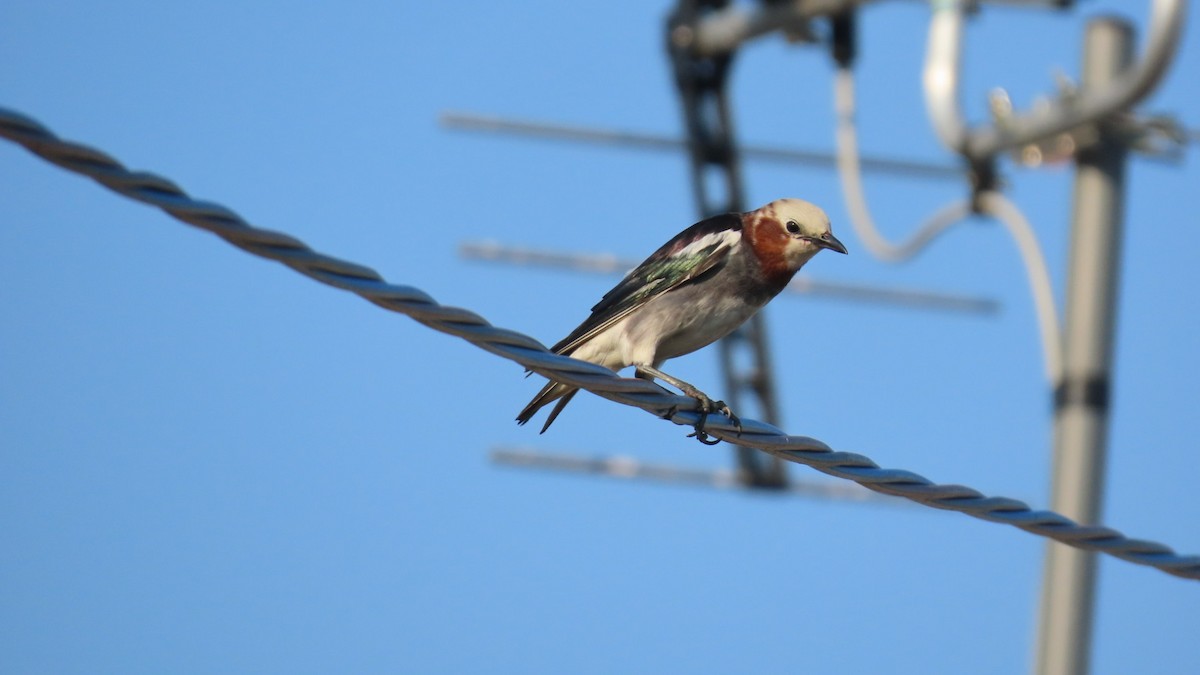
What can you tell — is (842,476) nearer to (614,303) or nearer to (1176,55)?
(614,303)

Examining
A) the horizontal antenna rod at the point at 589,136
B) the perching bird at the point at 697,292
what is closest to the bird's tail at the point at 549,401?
the perching bird at the point at 697,292

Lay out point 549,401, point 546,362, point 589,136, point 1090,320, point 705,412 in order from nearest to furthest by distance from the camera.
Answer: point 546,362
point 705,412
point 549,401
point 1090,320
point 589,136

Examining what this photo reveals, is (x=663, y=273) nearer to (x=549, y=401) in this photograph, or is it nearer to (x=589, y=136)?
(x=549, y=401)

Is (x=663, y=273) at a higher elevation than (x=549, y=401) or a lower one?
higher

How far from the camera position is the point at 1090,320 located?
11703mm

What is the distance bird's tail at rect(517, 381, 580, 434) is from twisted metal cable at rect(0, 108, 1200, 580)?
1.15 metres

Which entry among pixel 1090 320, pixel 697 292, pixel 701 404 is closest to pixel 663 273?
pixel 697 292

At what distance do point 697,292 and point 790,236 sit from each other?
0.43 metres

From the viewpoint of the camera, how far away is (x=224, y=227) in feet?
11.6

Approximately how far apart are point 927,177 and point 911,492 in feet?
51.8

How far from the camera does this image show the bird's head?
6.41 meters

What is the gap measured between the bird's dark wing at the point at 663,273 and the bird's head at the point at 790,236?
0.11m

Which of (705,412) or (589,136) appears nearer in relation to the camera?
(705,412)

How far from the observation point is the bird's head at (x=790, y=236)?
6410 millimetres
